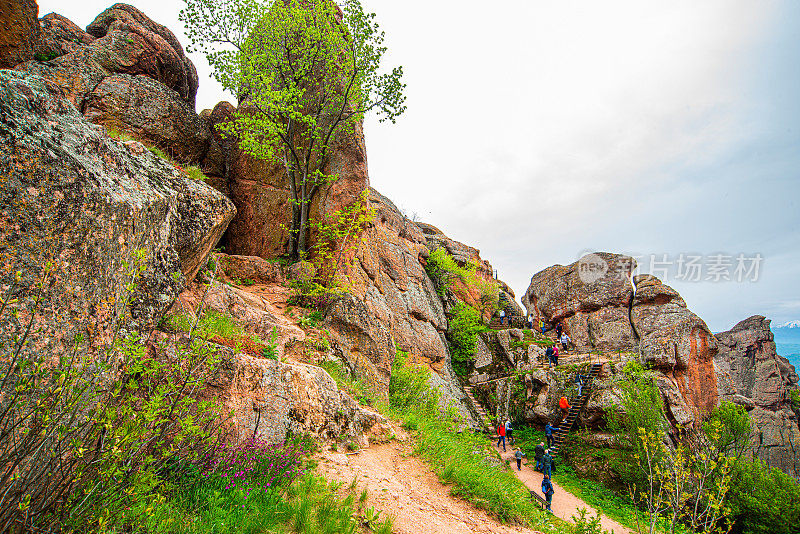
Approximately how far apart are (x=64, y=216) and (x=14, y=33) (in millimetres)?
6350

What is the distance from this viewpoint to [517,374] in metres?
22.0

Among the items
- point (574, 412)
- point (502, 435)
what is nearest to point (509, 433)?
point (502, 435)

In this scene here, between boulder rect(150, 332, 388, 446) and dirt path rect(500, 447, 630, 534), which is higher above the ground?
boulder rect(150, 332, 388, 446)

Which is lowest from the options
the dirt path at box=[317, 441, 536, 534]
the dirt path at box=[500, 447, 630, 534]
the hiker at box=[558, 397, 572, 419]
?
the dirt path at box=[500, 447, 630, 534]

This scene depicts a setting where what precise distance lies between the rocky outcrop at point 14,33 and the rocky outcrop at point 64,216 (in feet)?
12.1

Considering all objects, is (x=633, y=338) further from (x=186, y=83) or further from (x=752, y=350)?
(x=186, y=83)

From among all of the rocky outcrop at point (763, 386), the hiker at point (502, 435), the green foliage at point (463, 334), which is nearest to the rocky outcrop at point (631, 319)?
the rocky outcrop at point (763, 386)

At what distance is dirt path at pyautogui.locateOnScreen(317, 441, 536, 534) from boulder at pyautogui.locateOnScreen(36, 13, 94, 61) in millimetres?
14243

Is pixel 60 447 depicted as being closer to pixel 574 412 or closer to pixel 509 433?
pixel 509 433

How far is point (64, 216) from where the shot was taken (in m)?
3.27

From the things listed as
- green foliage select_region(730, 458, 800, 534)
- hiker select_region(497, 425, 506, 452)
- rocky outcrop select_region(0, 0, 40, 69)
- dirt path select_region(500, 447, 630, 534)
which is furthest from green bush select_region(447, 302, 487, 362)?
rocky outcrop select_region(0, 0, 40, 69)

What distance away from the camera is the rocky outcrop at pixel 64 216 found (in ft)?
9.64

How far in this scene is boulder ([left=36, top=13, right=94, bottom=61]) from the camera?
10.7 meters

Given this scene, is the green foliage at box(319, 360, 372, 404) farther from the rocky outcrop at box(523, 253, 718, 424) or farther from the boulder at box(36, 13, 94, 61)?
the rocky outcrop at box(523, 253, 718, 424)
